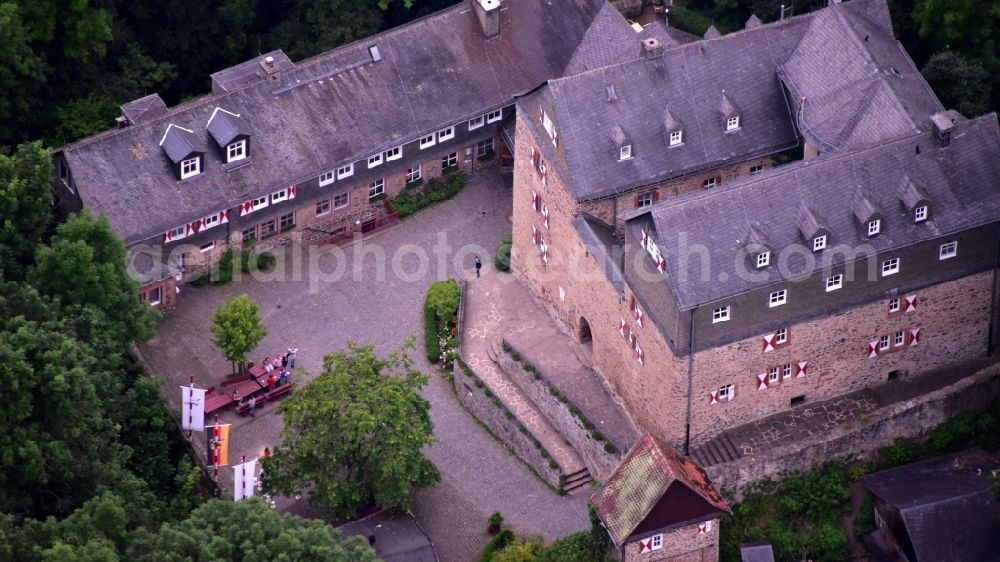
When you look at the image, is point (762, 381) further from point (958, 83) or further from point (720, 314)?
point (958, 83)

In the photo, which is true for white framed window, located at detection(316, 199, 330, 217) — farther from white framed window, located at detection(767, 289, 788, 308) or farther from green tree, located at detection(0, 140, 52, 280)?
white framed window, located at detection(767, 289, 788, 308)

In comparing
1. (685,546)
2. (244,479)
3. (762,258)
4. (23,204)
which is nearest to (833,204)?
(762,258)

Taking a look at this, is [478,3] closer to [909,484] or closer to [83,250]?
[83,250]

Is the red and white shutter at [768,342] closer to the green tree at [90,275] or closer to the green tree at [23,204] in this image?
the green tree at [90,275]

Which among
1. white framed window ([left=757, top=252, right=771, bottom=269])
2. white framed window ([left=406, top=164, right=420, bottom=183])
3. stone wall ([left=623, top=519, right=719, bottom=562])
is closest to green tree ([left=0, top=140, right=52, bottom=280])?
white framed window ([left=406, top=164, right=420, bottom=183])

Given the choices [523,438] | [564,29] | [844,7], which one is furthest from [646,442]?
[564,29]
